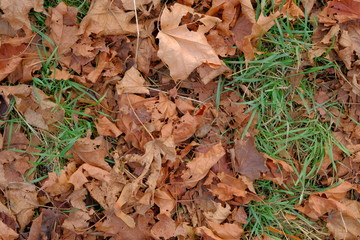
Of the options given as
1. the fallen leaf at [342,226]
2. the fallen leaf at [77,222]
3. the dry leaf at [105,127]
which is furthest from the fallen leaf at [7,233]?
the fallen leaf at [342,226]

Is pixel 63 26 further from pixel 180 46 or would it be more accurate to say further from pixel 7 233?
pixel 7 233

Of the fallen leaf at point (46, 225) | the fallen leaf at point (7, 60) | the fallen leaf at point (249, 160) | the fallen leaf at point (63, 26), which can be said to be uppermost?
the fallen leaf at point (63, 26)

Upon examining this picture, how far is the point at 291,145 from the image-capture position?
2387 mm

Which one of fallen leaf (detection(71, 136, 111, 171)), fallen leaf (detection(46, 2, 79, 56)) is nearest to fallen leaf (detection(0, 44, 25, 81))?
fallen leaf (detection(46, 2, 79, 56))

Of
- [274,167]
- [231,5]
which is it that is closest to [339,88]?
[274,167]

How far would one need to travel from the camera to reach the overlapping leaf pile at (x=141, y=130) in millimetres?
2170

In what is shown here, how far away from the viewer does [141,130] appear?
2.21m

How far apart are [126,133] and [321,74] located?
4.36ft

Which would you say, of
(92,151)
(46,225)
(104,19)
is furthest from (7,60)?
(46,225)

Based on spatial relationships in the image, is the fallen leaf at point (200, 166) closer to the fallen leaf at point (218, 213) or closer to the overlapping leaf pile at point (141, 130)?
the overlapping leaf pile at point (141, 130)

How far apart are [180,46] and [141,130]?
549 mm

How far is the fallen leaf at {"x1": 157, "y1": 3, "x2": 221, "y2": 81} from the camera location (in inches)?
83.4

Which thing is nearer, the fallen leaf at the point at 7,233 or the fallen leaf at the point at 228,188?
the fallen leaf at the point at 7,233

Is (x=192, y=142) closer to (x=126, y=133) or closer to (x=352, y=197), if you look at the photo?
(x=126, y=133)
